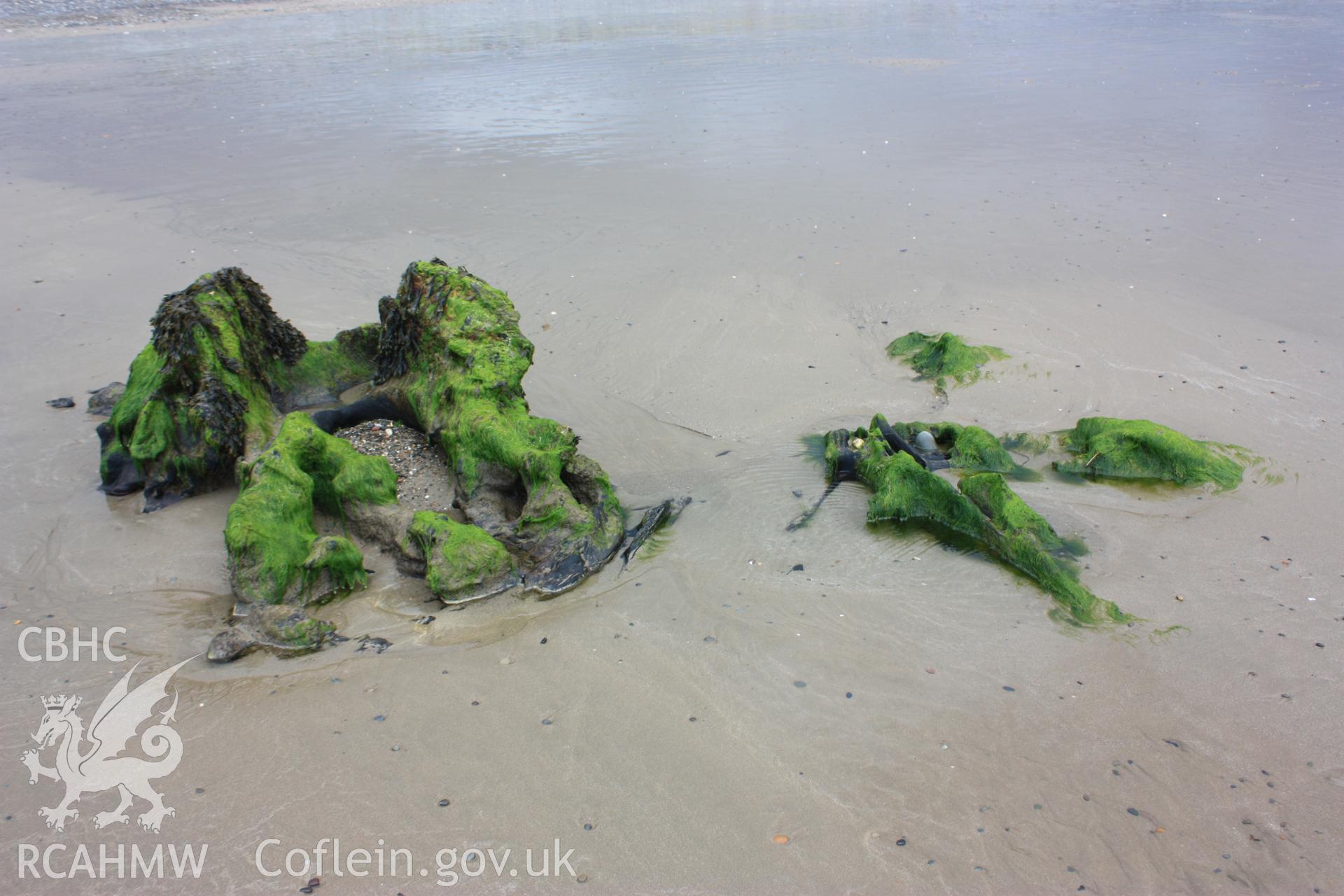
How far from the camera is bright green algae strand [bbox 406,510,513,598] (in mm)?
4301

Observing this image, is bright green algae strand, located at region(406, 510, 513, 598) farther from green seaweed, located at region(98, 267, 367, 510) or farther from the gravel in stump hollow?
green seaweed, located at region(98, 267, 367, 510)

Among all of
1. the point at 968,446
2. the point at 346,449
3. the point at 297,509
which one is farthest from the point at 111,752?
the point at 968,446

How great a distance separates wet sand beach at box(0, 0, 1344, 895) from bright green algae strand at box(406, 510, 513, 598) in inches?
5.9

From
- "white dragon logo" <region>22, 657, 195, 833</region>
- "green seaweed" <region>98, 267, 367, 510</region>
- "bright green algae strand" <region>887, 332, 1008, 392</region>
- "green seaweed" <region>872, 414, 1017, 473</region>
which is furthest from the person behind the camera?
"bright green algae strand" <region>887, 332, 1008, 392</region>

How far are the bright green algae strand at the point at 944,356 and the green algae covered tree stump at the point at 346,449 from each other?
2.93 meters

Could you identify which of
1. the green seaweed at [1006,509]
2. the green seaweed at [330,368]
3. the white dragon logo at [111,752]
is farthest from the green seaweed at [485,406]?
the green seaweed at [1006,509]

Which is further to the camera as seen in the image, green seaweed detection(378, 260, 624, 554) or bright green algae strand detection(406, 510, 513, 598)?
green seaweed detection(378, 260, 624, 554)

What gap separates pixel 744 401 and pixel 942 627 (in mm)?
2515

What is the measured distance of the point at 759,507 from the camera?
16.9 feet

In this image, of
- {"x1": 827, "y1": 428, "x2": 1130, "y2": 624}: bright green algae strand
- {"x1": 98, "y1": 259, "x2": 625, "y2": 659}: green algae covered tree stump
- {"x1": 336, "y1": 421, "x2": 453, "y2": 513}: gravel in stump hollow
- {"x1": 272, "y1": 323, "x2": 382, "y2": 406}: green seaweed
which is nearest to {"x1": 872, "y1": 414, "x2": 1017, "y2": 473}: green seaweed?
{"x1": 827, "y1": 428, "x2": 1130, "y2": 624}: bright green algae strand

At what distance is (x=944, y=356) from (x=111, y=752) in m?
5.63

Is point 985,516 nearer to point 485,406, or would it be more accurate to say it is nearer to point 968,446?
point 968,446

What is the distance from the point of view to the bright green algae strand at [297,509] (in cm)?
431

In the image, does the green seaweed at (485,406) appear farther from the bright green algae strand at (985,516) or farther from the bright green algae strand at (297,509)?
the bright green algae strand at (985,516)
